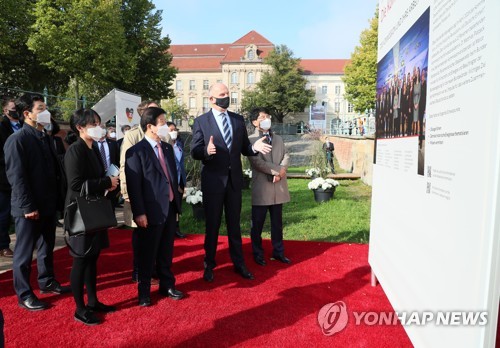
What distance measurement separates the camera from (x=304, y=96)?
5106cm

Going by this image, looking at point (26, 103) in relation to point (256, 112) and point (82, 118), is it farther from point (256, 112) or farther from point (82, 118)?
point (256, 112)

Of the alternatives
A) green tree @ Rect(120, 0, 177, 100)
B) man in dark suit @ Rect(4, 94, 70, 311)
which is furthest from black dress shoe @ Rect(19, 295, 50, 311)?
green tree @ Rect(120, 0, 177, 100)

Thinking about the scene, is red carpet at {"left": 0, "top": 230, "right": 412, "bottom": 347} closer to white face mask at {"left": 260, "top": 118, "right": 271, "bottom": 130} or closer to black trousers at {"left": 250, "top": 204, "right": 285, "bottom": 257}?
black trousers at {"left": 250, "top": 204, "right": 285, "bottom": 257}

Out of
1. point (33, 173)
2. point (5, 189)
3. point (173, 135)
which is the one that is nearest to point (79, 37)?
point (173, 135)

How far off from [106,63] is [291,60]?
119 feet

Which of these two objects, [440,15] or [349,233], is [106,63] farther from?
[440,15]

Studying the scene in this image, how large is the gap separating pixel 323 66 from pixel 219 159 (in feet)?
226

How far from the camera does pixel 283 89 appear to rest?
51781 mm

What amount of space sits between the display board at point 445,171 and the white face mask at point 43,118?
3.21 m

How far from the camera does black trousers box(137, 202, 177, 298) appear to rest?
11.5ft

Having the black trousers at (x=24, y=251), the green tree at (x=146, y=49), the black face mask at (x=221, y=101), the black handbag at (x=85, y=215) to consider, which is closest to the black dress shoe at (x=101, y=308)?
the black trousers at (x=24, y=251)

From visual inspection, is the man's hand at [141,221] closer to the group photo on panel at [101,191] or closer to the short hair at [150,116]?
the group photo on panel at [101,191]

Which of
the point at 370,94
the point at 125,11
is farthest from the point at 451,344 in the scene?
the point at 370,94

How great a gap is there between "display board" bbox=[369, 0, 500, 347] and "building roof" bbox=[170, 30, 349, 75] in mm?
61619
